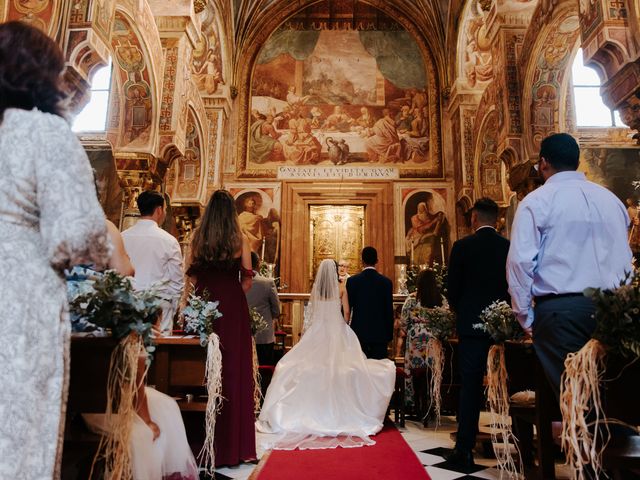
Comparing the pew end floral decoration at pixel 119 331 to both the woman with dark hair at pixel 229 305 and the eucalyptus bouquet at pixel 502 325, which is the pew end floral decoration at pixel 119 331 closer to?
the woman with dark hair at pixel 229 305

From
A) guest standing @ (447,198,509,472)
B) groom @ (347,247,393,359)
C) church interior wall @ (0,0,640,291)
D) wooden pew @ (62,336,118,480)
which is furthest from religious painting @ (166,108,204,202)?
wooden pew @ (62,336,118,480)

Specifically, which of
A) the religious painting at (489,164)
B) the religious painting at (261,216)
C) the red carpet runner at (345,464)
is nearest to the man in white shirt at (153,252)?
the red carpet runner at (345,464)

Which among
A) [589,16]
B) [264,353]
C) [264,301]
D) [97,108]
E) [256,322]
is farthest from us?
[97,108]

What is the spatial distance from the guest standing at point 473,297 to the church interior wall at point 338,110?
4.52 metres

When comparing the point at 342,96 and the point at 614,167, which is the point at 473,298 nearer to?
the point at 614,167

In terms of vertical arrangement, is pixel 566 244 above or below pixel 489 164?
below

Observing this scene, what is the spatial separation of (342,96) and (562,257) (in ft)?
43.6

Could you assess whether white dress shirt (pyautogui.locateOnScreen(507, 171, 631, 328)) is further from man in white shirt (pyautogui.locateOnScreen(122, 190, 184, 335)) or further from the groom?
the groom

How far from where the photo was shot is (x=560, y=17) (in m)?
7.57

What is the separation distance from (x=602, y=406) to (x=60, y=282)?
219 cm

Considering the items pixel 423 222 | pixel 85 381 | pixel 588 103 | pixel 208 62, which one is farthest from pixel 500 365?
pixel 208 62

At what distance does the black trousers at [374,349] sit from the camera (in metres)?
5.96

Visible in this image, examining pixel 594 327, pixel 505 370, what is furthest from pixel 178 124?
pixel 594 327

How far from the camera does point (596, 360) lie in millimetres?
2102
